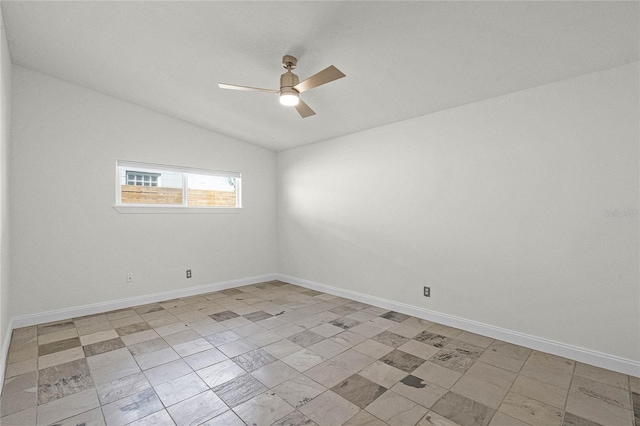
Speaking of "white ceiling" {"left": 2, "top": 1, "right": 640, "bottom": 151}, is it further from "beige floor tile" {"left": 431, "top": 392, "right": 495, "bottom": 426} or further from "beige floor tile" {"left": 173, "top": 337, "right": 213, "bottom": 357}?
"beige floor tile" {"left": 173, "top": 337, "right": 213, "bottom": 357}

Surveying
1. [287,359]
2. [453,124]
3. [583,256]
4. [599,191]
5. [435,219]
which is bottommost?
[287,359]

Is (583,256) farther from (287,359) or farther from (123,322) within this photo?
(123,322)

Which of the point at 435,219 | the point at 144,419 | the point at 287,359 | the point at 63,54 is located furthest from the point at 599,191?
the point at 63,54

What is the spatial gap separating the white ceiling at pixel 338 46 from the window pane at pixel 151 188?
1.18 m

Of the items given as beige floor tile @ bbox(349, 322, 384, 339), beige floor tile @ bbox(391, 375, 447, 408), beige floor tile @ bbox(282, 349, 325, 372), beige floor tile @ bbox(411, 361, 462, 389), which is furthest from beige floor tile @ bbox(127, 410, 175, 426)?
beige floor tile @ bbox(349, 322, 384, 339)

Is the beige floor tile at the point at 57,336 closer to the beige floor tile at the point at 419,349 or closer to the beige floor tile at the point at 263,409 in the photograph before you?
the beige floor tile at the point at 263,409

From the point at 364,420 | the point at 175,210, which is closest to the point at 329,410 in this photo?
the point at 364,420

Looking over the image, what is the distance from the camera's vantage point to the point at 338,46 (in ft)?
8.08

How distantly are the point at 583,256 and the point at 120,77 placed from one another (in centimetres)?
509

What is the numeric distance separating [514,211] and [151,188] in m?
4.67

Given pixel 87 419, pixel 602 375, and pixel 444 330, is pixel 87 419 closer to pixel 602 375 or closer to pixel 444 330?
pixel 444 330

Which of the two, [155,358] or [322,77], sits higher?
[322,77]

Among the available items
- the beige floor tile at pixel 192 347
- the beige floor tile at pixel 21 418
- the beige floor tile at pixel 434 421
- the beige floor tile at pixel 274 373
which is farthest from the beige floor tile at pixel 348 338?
the beige floor tile at pixel 21 418

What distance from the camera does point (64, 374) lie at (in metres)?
2.36
